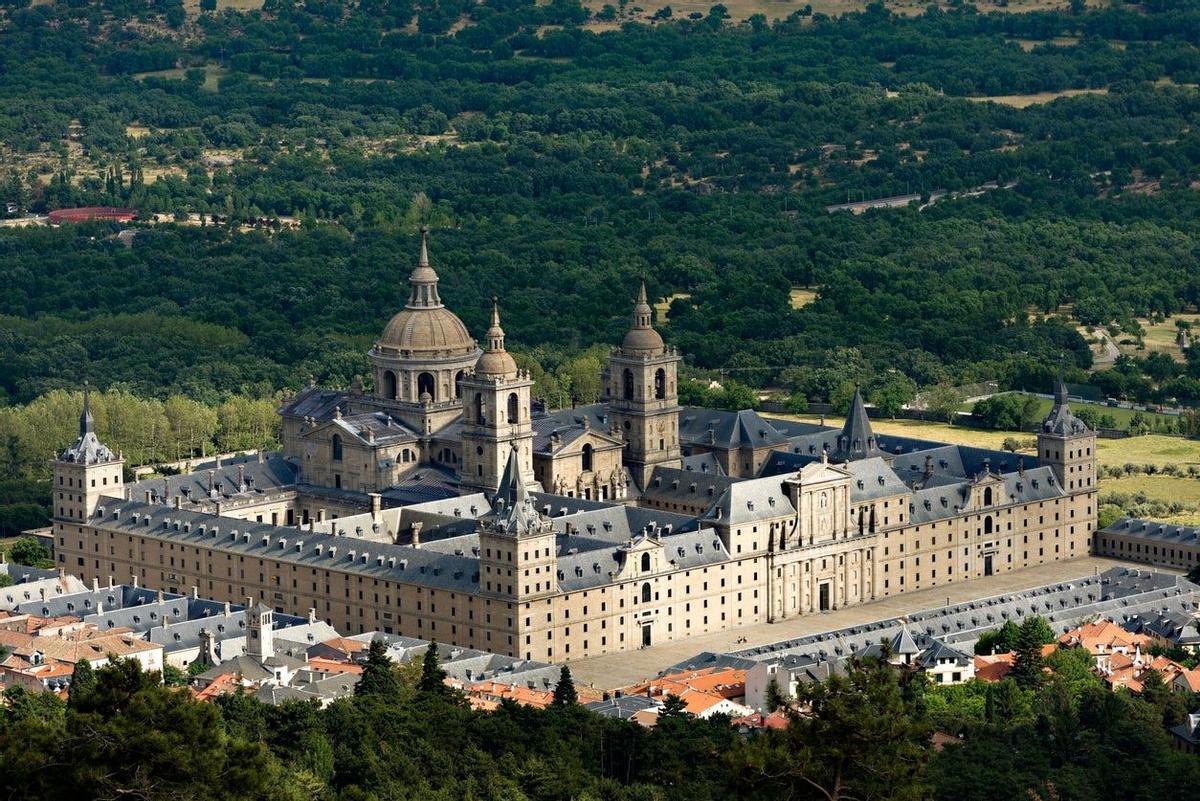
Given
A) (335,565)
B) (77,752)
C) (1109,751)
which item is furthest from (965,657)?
(77,752)

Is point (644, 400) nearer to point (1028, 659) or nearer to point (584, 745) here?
point (1028, 659)

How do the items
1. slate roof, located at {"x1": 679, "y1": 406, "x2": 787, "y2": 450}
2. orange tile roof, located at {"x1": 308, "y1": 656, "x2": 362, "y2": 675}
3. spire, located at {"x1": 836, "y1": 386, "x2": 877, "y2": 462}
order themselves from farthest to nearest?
slate roof, located at {"x1": 679, "y1": 406, "x2": 787, "y2": 450} < spire, located at {"x1": 836, "y1": 386, "x2": 877, "y2": 462} < orange tile roof, located at {"x1": 308, "y1": 656, "x2": 362, "y2": 675}

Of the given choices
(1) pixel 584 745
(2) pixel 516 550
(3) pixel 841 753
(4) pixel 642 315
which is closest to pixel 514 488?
(2) pixel 516 550

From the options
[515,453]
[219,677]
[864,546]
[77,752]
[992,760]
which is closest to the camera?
[77,752]

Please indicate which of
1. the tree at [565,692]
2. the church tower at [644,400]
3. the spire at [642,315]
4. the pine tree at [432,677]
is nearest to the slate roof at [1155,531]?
the church tower at [644,400]

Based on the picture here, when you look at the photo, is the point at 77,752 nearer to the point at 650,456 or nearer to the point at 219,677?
the point at 219,677

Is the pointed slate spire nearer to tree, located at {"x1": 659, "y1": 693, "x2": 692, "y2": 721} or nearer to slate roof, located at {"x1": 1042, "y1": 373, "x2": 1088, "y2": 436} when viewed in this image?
tree, located at {"x1": 659, "y1": 693, "x2": 692, "y2": 721}

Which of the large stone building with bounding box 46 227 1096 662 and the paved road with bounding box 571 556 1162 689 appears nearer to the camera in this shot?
the paved road with bounding box 571 556 1162 689

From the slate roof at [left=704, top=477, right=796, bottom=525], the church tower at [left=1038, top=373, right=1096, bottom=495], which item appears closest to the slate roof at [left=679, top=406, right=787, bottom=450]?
the slate roof at [left=704, top=477, right=796, bottom=525]

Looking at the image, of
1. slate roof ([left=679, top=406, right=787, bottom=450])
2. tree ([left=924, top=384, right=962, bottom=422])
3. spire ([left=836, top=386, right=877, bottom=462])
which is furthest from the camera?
tree ([left=924, top=384, right=962, bottom=422])
